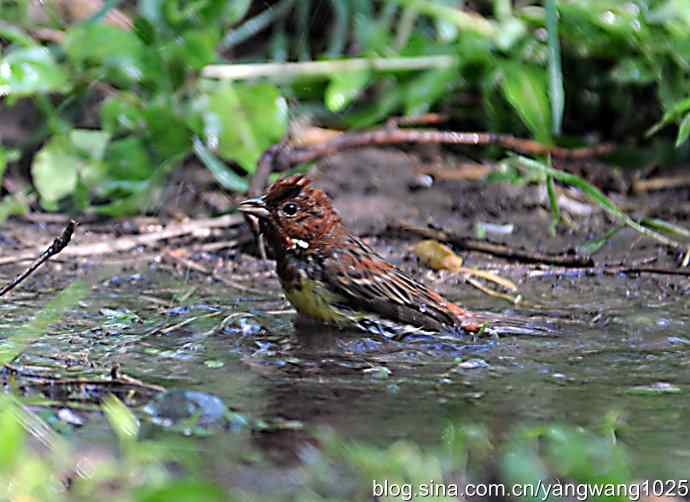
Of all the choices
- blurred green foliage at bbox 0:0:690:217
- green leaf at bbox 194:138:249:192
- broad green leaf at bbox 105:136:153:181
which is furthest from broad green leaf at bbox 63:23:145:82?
green leaf at bbox 194:138:249:192

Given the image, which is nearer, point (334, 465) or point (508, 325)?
A: point (334, 465)

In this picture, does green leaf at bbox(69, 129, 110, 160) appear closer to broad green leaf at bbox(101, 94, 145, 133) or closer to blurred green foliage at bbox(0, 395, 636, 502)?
broad green leaf at bbox(101, 94, 145, 133)

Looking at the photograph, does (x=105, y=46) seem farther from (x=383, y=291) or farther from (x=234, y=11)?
(x=383, y=291)

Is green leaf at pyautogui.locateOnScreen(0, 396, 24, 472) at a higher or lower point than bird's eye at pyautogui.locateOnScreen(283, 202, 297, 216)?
higher

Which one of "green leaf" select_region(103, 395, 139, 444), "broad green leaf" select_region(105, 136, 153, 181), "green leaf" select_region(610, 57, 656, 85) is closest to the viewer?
"green leaf" select_region(103, 395, 139, 444)

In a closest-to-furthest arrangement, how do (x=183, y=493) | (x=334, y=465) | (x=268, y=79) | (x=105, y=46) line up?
(x=183, y=493) < (x=334, y=465) < (x=105, y=46) < (x=268, y=79)

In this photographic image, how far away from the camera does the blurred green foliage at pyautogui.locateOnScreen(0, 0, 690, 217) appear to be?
577 cm

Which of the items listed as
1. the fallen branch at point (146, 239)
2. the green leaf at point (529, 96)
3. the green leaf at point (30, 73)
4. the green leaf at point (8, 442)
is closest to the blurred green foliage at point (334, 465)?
the green leaf at point (8, 442)

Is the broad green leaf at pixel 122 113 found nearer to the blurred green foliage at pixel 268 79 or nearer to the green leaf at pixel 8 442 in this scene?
the blurred green foliage at pixel 268 79

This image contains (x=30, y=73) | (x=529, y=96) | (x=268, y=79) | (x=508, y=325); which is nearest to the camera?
(x=508, y=325)

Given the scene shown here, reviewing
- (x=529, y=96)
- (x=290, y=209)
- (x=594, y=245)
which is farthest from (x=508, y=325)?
(x=529, y=96)

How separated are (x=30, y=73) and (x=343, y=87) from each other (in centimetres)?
153

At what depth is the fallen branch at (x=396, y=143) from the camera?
20.2 ft

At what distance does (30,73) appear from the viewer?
5.62 metres
